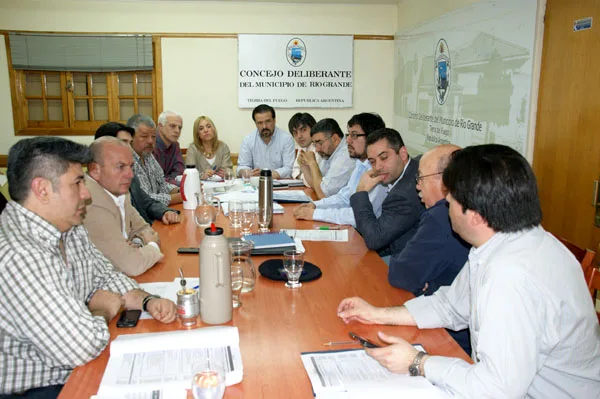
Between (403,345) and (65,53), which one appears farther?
(65,53)

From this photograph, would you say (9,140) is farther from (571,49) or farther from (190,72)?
(571,49)

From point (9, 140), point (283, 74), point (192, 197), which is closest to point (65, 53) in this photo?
point (9, 140)

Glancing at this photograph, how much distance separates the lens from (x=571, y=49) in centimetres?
315

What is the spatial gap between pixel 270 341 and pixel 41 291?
0.64m

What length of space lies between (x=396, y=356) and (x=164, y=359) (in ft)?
1.96

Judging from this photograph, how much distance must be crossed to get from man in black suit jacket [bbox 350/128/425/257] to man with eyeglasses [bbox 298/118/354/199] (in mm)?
971

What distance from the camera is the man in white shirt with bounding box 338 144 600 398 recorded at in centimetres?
112

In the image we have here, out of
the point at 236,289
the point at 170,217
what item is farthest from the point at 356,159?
the point at 236,289

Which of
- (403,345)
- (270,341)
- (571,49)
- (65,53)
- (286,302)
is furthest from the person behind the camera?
(65,53)

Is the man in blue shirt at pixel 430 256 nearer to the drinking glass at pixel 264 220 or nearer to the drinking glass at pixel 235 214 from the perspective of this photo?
the drinking glass at pixel 264 220

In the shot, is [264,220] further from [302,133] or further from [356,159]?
[302,133]

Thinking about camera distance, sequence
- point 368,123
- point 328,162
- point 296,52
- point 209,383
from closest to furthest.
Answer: point 209,383
point 368,123
point 328,162
point 296,52

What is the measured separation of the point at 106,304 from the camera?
5.35ft

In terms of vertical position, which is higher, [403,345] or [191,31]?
[191,31]
